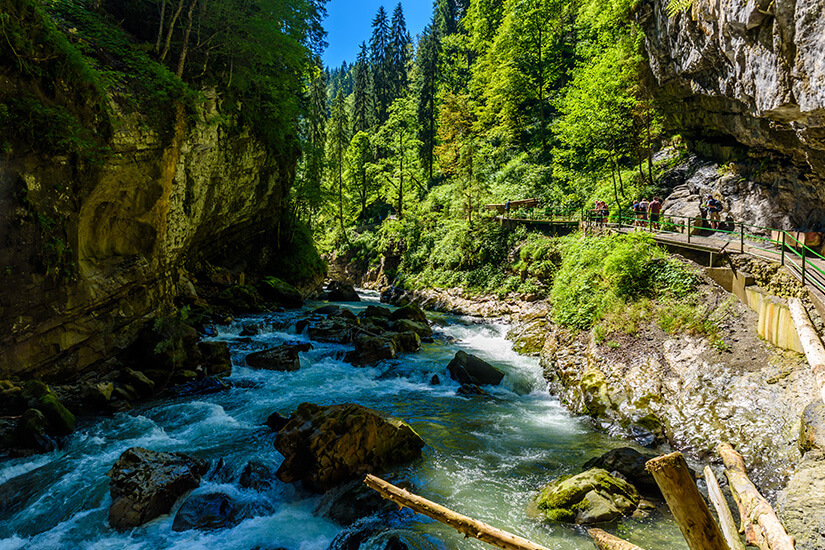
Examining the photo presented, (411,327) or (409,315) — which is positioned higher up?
(409,315)

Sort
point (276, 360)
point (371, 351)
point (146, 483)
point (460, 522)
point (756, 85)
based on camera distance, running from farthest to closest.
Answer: point (371, 351), point (276, 360), point (756, 85), point (146, 483), point (460, 522)

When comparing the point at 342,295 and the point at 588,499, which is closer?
the point at 588,499

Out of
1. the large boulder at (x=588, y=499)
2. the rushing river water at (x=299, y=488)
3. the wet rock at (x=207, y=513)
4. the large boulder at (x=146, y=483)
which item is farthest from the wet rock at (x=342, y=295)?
the large boulder at (x=588, y=499)

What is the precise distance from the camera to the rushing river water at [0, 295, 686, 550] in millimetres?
6574

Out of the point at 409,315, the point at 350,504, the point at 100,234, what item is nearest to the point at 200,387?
the point at 100,234

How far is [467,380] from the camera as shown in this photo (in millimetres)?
13398

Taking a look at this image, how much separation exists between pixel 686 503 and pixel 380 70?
5676cm

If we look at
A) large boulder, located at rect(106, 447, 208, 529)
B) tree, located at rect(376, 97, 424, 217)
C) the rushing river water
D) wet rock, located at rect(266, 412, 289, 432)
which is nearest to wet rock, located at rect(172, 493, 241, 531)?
the rushing river water

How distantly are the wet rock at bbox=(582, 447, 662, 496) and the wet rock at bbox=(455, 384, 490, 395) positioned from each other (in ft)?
14.9

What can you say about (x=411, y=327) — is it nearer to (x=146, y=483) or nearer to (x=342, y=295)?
(x=342, y=295)

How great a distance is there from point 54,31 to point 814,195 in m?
23.4

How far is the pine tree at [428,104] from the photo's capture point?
4628 cm

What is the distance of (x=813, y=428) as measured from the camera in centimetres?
657

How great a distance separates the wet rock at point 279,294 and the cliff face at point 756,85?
2135 cm
